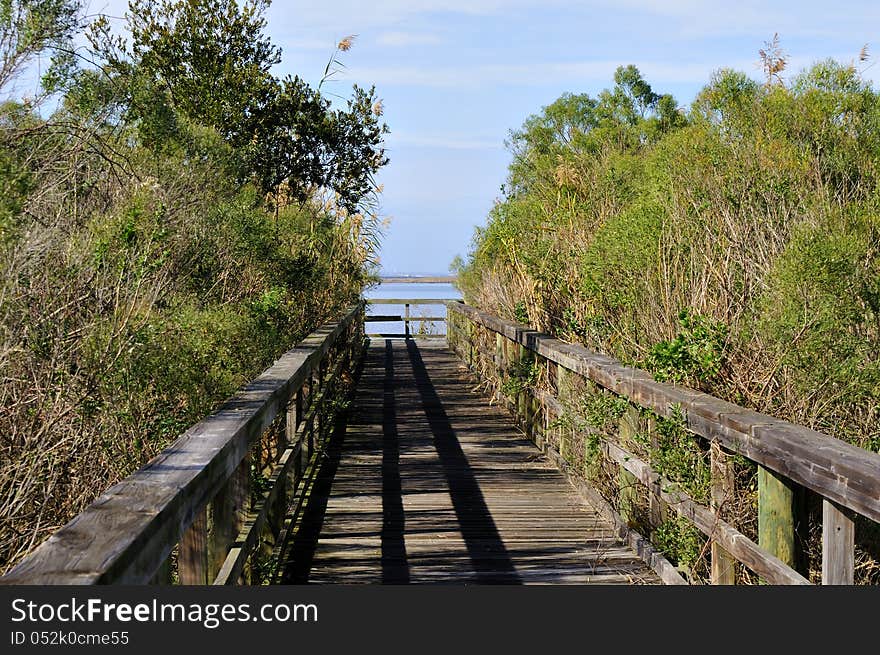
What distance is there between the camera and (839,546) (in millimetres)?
2975

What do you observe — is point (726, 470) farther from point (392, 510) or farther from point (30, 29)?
point (30, 29)

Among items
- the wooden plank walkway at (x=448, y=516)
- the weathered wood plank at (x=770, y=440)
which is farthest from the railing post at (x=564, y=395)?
the weathered wood plank at (x=770, y=440)

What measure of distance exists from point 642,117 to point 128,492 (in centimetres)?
3902

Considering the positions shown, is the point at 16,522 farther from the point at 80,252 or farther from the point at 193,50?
the point at 193,50

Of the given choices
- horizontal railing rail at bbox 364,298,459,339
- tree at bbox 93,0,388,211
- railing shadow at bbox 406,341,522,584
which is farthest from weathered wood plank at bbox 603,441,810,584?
horizontal railing rail at bbox 364,298,459,339

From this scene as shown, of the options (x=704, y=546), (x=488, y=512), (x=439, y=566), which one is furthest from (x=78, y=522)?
(x=488, y=512)

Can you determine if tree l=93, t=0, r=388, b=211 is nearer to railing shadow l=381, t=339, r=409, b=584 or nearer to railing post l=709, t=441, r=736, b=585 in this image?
railing shadow l=381, t=339, r=409, b=584

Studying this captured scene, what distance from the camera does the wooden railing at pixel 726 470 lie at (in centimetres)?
297

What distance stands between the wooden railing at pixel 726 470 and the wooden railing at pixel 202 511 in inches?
66.9

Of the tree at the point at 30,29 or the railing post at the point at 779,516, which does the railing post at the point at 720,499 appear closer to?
the railing post at the point at 779,516

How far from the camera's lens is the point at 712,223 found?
648 cm

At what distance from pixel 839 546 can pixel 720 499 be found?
119 cm

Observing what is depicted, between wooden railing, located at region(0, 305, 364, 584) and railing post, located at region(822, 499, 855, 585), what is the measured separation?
1799 millimetres

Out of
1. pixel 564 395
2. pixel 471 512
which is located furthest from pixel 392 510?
pixel 564 395
